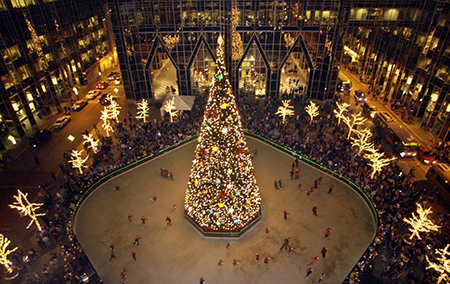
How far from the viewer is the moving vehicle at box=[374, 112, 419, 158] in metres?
29.9

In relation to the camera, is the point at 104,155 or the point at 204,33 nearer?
the point at 104,155

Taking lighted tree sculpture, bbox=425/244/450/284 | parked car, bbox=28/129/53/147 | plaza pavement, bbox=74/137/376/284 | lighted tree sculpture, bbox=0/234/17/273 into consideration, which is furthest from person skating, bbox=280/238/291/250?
parked car, bbox=28/129/53/147

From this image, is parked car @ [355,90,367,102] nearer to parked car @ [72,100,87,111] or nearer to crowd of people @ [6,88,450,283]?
crowd of people @ [6,88,450,283]

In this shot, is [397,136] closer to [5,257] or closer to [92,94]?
[5,257]

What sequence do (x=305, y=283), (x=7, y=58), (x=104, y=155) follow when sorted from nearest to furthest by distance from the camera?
(x=305, y=283) → (x=104, y=155) → (x=7, y=58)

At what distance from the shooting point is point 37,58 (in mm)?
38188

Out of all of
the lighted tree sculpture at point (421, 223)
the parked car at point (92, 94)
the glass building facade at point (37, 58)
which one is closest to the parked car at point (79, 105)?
the parked car at point (92, 94)

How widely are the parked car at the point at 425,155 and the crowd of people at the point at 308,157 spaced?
4.61 meters

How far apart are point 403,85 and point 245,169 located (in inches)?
1274

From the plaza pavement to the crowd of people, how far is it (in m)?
1.09

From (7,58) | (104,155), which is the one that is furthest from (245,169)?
(7,58)

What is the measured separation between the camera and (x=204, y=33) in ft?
128

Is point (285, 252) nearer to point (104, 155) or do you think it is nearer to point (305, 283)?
point (305, 283)

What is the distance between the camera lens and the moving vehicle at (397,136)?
98.0 ft
